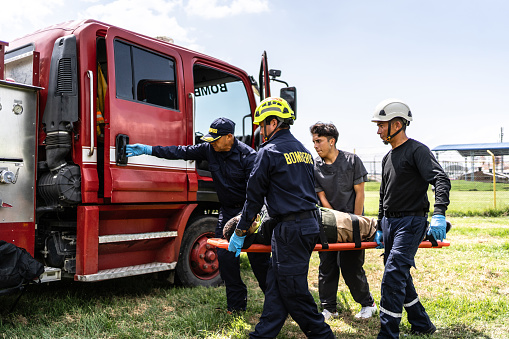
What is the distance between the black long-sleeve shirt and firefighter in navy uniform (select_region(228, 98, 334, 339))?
0.74 m

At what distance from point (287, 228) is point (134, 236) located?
189cm

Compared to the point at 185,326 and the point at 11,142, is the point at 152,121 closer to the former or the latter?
the point at 11,142

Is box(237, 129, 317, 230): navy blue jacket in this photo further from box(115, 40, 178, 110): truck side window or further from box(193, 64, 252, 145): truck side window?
box(193, 64, 252, 145): truck side window

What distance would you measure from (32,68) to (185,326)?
2.82 metres

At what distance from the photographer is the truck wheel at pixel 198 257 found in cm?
524

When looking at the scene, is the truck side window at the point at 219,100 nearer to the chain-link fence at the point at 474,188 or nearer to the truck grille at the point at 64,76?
the truck grille at the point at 64,76

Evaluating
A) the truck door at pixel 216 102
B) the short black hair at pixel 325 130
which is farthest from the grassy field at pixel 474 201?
the short black hair at pixel 325 130

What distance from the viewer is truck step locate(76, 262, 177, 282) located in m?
4.21

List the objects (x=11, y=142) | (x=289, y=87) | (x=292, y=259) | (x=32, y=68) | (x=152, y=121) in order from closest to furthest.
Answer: (x=292, y=259)
(x=11, y=142)
(x=32, y=68)
(x=152, y=121)
(x=289, y=87)

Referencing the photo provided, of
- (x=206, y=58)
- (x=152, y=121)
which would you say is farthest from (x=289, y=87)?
(x=152, y=121)

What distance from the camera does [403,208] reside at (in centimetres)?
377

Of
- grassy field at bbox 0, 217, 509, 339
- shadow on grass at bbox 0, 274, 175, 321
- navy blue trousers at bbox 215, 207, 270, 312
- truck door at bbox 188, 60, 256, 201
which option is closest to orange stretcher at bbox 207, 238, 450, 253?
navy blue trousers at bbox 215, 207, 270, 312

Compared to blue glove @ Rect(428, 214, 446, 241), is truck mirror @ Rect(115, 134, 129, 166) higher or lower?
higher

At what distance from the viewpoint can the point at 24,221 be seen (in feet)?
12.9
